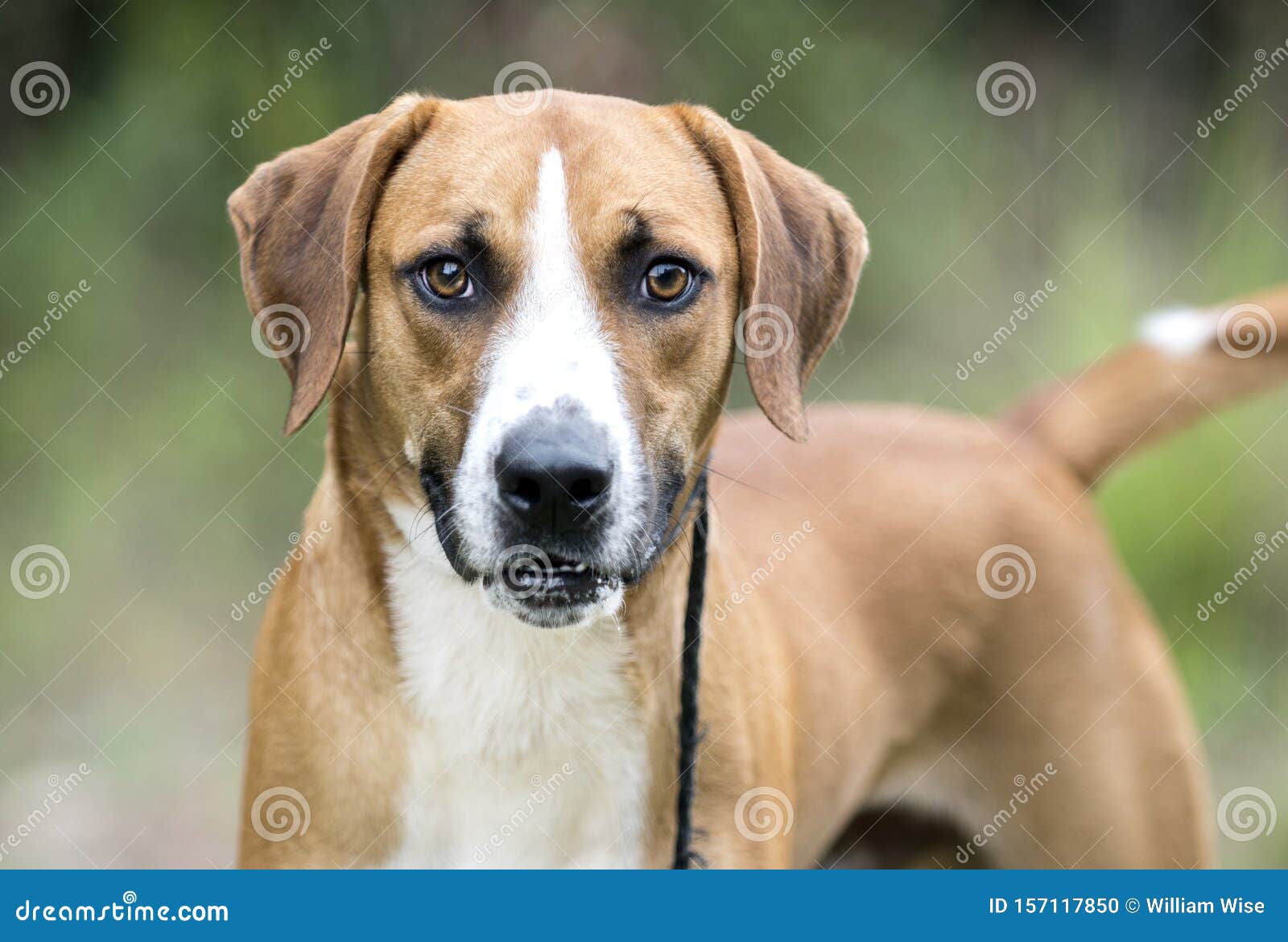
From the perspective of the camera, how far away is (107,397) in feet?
22.0

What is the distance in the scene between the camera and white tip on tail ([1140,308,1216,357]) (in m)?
4.08

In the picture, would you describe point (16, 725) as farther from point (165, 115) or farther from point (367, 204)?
point (367, 204)

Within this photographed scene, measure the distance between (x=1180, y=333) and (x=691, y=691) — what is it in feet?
6.99

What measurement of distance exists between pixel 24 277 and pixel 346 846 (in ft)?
15.7

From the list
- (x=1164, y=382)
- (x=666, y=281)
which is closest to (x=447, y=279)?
(x=666, y=281)

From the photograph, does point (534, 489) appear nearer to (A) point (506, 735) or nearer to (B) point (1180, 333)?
(A) point (506, 735)

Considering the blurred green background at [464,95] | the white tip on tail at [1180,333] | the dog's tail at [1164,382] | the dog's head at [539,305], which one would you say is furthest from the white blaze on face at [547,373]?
the blurred green background at [464,95]

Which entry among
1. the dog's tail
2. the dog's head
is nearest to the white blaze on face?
the dog's head

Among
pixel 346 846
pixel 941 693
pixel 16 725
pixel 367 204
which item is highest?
pixel 367 204

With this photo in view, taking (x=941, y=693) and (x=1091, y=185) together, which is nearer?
(x=941, y=693)

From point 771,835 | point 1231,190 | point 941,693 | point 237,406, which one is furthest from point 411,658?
point 1231,190

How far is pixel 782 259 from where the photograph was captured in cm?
316

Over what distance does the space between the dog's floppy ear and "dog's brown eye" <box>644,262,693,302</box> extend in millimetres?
232

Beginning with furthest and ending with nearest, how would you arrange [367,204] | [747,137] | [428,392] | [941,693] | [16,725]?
[16,725] < [941,693] < [747,137] < [367,204] < [428,392]
